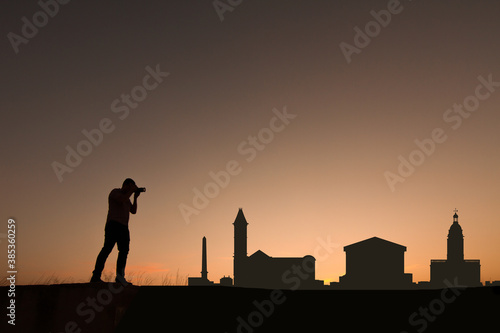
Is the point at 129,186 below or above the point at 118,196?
above

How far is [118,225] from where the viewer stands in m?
6.54

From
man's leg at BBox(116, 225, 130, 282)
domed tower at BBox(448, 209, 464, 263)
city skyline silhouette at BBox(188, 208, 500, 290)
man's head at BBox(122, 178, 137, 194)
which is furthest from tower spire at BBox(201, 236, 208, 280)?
man's head at BBox(122, 178, 137, 194)

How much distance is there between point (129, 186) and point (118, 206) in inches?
11.8

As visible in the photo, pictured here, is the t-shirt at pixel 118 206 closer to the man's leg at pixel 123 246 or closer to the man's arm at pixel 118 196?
the man's arm at pixel 118 196

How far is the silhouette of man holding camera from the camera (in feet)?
21.3

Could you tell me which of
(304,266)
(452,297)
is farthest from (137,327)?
(304,266)

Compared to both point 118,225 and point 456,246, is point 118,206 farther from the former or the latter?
point 456,246

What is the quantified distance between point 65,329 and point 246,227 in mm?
56101

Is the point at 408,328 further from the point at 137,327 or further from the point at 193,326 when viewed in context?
the point at 137,327

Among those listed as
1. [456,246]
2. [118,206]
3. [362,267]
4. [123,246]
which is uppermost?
[456,246]

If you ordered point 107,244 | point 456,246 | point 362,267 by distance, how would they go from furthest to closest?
1. point 456,246
2. point 362,267
3. point 107,244

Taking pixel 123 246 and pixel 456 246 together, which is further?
pixel 456 246

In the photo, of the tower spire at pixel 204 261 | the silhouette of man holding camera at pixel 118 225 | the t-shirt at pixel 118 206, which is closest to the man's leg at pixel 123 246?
the silhouette of man holding camera at pixel 118 225

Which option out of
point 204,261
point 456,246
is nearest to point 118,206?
point 204,261
